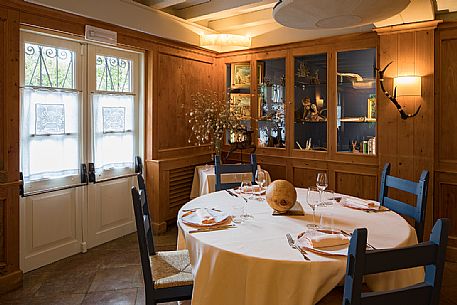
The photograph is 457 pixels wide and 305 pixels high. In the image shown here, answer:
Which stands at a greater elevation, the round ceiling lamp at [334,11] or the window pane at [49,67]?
the round ceiling lamp at [334,11]

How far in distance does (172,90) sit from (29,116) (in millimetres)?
1759

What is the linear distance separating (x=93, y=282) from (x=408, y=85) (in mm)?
3448

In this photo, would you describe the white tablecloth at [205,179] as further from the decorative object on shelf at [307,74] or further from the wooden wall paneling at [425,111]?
the wooden wall paneling at [425,111]

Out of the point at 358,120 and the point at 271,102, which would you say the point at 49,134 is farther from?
the point at 358,120

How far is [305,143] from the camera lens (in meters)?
4.58

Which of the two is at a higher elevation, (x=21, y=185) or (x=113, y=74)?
(x=113, y=74)

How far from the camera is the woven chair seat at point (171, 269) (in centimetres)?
205

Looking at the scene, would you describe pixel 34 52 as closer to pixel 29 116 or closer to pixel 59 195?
pixel 29 116

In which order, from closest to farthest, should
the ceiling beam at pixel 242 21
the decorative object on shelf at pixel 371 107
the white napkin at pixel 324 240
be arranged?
1. the white napkin at pixel 324 240
2. the decorative object on shelf at pixel 371 107
3. the ceiling beam at pixel 242 21

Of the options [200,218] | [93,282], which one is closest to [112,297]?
[93,282]

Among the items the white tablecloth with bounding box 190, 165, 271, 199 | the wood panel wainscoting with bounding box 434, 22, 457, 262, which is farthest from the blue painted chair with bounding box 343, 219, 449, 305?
the white tablecloth with bounding box 190, 165, 271, 199

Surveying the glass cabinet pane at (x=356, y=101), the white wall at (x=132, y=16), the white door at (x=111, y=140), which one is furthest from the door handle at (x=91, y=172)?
the glass cabinet pane at (x=356, y=101)

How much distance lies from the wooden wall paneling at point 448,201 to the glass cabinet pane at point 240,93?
236cm

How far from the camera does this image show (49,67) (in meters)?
3.44
